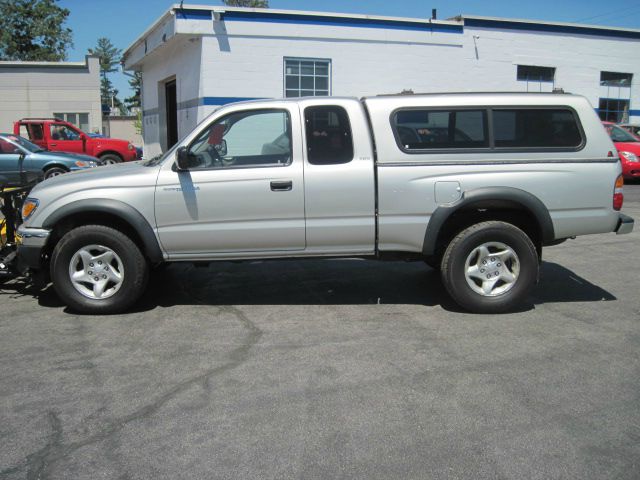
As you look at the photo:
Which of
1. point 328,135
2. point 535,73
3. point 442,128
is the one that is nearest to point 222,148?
point 328,135

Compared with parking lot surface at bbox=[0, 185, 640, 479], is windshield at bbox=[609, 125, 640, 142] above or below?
above

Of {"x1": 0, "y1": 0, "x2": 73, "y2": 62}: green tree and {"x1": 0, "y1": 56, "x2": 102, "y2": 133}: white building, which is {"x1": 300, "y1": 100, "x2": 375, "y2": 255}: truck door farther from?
{"x1": 0, "y1": 0, "x2": 73, "y2": 62}: green tree

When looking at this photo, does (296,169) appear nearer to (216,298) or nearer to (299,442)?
(216,298)

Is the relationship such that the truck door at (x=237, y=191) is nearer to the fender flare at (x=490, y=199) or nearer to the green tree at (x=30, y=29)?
the fender flare at (x=490, y=199)

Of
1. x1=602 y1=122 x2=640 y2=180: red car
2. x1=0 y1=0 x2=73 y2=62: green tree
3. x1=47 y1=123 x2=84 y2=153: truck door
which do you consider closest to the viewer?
x1=602 y1=122 x2=640 y2=180: red car

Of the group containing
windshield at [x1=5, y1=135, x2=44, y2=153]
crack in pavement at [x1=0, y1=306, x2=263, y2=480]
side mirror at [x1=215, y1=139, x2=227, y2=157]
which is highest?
windshield at [x1=5, y1=135, x2=44, y2=153]

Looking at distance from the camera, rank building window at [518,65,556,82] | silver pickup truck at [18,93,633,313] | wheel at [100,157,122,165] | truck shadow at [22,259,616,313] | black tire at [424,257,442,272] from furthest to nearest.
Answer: wheel at [100,157,122,165] < building window at [518,65,556,82] < black tire at [424,257,442,272] < truck shadow at [22,259,616,313] < silver pickup truck at [18,93,633,313]

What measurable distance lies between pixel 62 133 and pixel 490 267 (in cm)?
1945

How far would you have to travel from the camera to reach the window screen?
223 inches

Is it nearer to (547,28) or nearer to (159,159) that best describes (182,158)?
(159,159)

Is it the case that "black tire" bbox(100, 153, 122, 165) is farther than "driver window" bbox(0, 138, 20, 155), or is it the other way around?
"black tire" bbox(100, 153, 122, 165)

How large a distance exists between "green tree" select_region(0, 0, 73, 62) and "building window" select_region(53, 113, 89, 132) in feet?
72.9

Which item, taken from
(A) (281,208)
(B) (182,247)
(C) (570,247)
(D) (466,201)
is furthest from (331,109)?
(C) (570,247)

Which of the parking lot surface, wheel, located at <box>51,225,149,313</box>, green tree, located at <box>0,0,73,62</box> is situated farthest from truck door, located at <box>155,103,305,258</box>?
green tree, located at <box>0,0,73,62</box>
